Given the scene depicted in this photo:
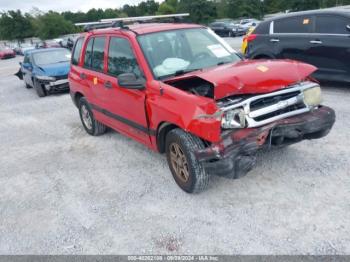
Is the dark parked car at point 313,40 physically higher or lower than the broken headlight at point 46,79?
higher

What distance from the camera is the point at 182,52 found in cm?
454

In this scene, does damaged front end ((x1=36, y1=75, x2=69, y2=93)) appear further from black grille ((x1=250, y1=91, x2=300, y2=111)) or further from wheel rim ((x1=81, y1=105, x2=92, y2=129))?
black grille ((x1=250, y1=91, x2=300, y2=111))

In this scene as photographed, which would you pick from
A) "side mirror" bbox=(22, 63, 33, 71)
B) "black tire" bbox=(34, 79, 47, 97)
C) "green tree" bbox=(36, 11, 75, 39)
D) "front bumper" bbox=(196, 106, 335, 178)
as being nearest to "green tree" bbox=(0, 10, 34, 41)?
"green tree" bbox=(36, 11, 75, 39)

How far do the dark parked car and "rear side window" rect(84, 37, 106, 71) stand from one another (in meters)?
4.57

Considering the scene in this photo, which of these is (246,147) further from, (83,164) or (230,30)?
(230,30)

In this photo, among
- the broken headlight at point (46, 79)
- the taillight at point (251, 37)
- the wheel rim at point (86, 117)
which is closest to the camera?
the wheel rim at point (86, 117)

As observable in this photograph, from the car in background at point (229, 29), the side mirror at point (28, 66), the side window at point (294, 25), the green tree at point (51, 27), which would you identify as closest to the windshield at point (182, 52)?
the side window at point (294, 25)

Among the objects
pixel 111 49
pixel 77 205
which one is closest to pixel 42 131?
pixel 111 49

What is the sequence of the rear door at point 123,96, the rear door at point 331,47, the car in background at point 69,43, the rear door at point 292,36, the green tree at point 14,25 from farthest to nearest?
the green tree at point 14,25, the car in background at point 69,43, the rear door at point 292,36, the rear door at point 331,47, the rear door at point 123,96

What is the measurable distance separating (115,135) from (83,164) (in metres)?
1.25

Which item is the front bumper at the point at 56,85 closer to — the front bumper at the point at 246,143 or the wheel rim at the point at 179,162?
the wheel rim at the point at 179,162

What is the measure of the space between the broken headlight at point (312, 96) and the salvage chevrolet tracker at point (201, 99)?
1 cm

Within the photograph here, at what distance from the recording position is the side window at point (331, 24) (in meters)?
7.07

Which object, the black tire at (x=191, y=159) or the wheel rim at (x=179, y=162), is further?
the wheel rim at (x=179, y=162)
